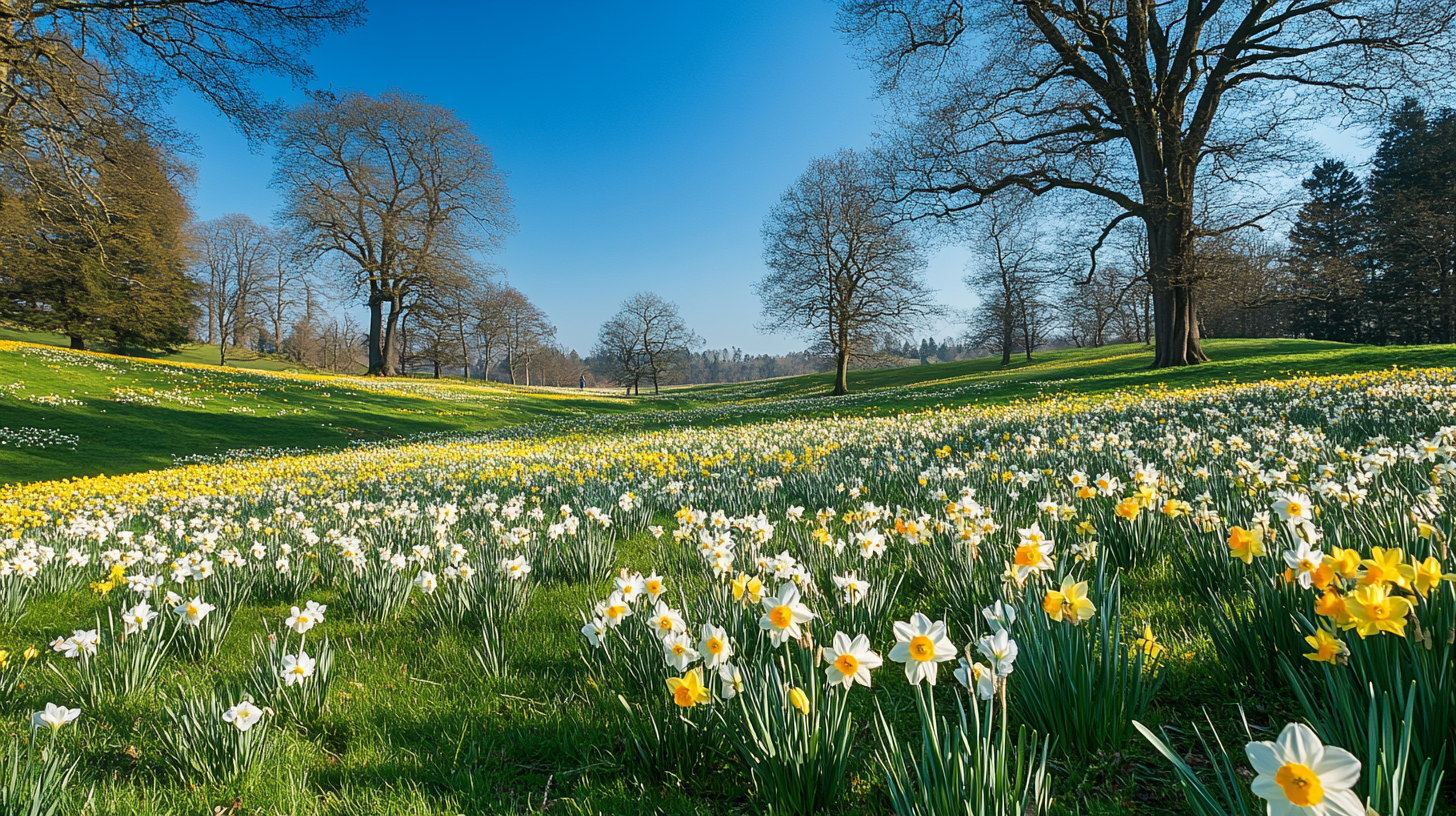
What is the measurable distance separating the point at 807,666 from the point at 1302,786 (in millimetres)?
1073

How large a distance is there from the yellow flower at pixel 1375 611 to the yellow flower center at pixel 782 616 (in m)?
1.19

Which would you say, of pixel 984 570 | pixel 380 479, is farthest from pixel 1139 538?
pixel 380 479

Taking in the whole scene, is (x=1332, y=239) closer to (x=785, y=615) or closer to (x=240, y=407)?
(x=785, y=615)

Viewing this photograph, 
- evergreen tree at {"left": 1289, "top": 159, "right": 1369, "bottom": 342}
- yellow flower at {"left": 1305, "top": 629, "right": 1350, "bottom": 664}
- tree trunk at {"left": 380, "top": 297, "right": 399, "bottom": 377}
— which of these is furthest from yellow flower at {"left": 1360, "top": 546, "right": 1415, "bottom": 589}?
evergreen tree at {"left": 1289, "top": 159, "right": 1369, "bottom": 342}

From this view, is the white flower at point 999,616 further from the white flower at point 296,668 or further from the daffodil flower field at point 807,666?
the white flower at point 296,668

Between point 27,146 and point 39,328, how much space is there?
111 feet

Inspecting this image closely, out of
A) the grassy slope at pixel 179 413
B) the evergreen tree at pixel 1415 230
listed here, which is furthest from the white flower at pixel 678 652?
the evergreen tree at pixel 1415 230

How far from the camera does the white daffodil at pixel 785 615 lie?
156 centimetres

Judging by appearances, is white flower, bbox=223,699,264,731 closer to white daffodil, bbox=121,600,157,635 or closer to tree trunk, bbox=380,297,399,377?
white daffodil, bbox=121,600,157,635

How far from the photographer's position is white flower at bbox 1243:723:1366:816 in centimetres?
80

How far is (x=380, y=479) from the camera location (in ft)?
24.5

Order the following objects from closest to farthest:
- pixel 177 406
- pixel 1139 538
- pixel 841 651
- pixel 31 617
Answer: pixel 841 651
pixel 1139 538
pixel 31 617
pixel 177 406

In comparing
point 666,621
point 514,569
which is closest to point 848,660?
point 666,621

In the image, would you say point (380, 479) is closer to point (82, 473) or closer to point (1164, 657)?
point (1164, 657)
